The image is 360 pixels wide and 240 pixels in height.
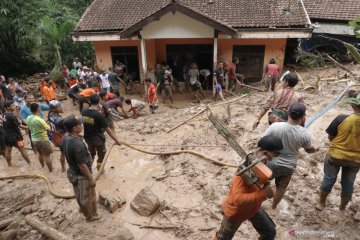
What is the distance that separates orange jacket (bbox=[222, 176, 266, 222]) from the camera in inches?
113

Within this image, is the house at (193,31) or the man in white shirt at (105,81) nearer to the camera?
the man in white shirt at (105,81)

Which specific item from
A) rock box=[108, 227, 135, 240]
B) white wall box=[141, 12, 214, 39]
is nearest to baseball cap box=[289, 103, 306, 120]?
rock box=[108, 227, 135, 240]

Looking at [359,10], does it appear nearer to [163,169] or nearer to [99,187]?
[163,169]

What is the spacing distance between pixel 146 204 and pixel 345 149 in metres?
2.98

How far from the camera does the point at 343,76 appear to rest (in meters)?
10.3

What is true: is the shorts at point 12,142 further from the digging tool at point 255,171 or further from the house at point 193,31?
the house at point 193,31

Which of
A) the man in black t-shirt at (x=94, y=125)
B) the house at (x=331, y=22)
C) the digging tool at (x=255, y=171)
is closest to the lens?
the digging tool at (x=255, y=171)

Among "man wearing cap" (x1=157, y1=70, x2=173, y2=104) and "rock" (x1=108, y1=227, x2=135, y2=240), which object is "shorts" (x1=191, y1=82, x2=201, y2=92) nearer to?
"man wearing cap" (x1=157, y1=70, x2=173, y2=104)

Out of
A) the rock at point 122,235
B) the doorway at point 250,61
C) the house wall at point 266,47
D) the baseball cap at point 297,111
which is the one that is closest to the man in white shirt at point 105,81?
the house wall at point 266,47

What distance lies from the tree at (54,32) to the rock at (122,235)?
13.4 m

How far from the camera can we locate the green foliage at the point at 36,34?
1521cm

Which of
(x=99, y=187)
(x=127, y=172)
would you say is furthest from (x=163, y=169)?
(x=99, y=187)

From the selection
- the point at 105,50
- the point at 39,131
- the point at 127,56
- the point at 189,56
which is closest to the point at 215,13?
the point at 189,56

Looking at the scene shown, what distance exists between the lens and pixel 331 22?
1392 centimetres
